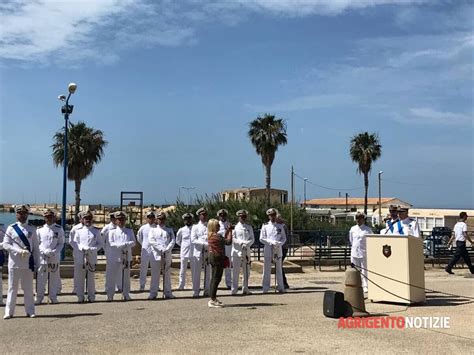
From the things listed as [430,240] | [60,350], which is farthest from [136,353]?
[430,240]

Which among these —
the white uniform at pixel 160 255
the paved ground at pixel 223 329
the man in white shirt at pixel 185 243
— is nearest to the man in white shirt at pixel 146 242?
the white uniform at pixel 160 255

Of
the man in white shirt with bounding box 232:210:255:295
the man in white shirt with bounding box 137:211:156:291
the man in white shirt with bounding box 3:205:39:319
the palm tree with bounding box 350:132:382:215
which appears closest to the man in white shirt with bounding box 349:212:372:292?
the man in white shirt with bounding box 232:210:255:295

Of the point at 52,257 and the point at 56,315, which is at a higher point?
the point at 52,257

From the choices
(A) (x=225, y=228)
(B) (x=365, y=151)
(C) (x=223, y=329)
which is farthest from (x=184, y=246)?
(B) (x=365, y=151)

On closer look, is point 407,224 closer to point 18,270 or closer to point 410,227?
point 410,227

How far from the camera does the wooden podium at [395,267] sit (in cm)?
1146

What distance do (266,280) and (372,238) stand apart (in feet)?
10.0

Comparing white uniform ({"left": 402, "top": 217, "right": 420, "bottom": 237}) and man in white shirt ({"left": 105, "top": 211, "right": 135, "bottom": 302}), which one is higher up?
white uniform ({"left": 402, "top": 217, "right": 420, "bottom": 237})

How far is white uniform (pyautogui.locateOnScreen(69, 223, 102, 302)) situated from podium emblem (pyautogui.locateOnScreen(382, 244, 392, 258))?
5822mm

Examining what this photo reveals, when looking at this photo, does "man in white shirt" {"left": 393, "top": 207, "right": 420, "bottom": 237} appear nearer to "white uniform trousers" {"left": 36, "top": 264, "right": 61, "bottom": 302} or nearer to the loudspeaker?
the loudspeaker

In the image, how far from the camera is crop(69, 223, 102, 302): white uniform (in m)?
12.6

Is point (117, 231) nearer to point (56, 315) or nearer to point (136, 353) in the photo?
point (56, 315)

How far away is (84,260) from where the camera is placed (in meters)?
12.6

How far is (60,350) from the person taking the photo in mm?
8008
